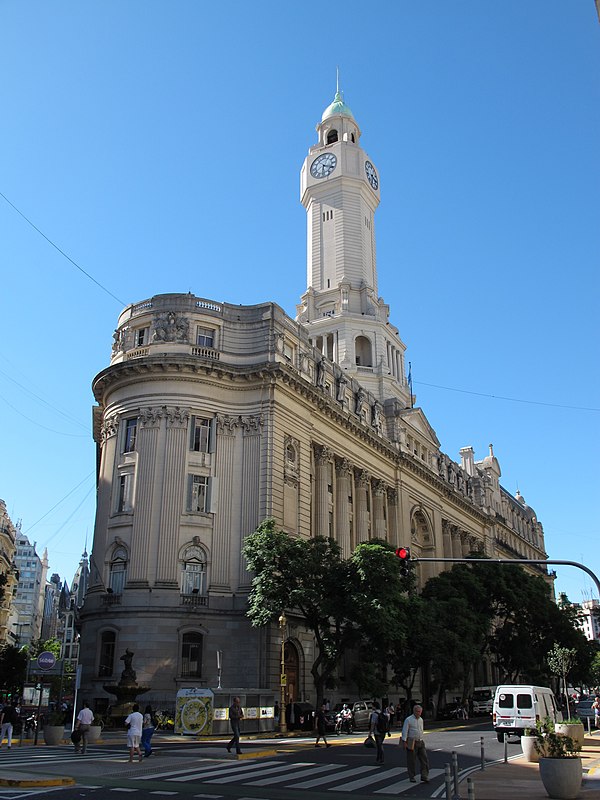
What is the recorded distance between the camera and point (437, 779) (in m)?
20.8

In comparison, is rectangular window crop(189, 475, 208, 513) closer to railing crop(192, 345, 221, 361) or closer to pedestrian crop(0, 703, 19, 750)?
railing crop(192, 345, 221, 361)

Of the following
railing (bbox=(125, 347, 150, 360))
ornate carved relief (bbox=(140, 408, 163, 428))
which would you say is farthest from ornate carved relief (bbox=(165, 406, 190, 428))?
railing (bbox=(125, 347, 150, 360))

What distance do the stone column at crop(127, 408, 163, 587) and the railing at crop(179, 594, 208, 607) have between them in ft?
7.86

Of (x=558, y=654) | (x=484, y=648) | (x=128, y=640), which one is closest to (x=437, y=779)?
(x=128, y=640)

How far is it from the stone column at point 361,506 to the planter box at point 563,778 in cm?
4344

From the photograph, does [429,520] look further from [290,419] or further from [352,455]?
[290,419]

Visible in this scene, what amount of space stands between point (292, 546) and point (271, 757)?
16.7 m

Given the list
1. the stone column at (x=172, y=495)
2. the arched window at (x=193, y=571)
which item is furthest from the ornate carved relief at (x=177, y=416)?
the arched window at (x=193, y=571)

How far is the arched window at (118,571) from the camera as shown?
148ft

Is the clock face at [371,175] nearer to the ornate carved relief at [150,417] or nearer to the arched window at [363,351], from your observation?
the arched window at [363,351]

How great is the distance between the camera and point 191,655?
43594 mm

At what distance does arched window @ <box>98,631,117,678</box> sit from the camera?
4319 centimetres

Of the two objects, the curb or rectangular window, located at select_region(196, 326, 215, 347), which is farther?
rectangular window, located at select_region(196, 326, 215, 347)

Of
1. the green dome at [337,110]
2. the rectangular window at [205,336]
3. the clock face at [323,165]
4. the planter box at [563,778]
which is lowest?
the planter box at [563,778]
